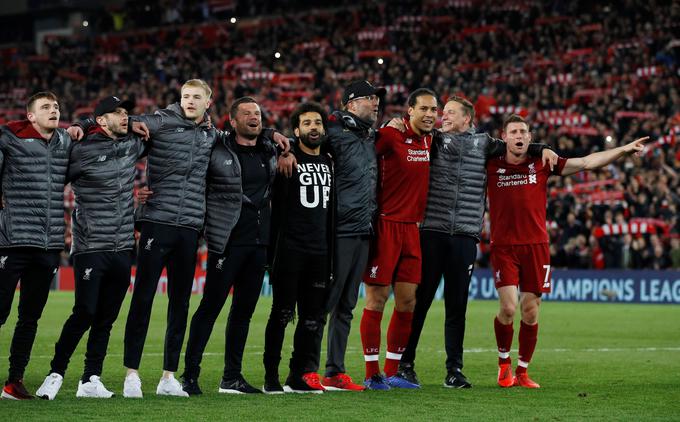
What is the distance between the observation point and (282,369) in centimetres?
1288

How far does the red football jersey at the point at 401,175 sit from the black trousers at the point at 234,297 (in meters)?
1.34

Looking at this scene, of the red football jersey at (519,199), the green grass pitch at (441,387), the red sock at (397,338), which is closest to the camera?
the green grass pitch at (441,387)

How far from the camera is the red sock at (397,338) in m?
11.1

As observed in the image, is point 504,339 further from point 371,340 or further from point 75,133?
point 75,133

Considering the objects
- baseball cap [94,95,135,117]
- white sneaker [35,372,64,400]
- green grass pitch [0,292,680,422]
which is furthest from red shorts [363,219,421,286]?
white sneaker [35,372,64,400]

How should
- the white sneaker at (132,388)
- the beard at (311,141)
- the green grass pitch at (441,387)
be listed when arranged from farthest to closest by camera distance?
1. the beard at (311,141)
2. the white sneaker at (132,388)
3. the green grass pitch at (441,387)

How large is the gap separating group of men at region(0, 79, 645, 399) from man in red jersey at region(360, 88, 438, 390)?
0.01 meters

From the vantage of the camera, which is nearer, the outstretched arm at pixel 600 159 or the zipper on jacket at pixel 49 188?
the zipper on jacket at pixel 49 188

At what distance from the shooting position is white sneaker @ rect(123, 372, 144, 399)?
32.1 ft

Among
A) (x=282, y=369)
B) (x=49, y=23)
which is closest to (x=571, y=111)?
(x=282, y=369)

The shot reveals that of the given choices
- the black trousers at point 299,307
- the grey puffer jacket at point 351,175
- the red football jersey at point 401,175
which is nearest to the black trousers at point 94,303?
the black trousers at point 299,307

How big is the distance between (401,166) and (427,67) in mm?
31526

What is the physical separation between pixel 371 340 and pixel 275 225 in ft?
4.70

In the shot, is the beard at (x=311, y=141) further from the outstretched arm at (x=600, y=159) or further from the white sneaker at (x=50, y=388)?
the white sneaker at (x=50, y=388)
